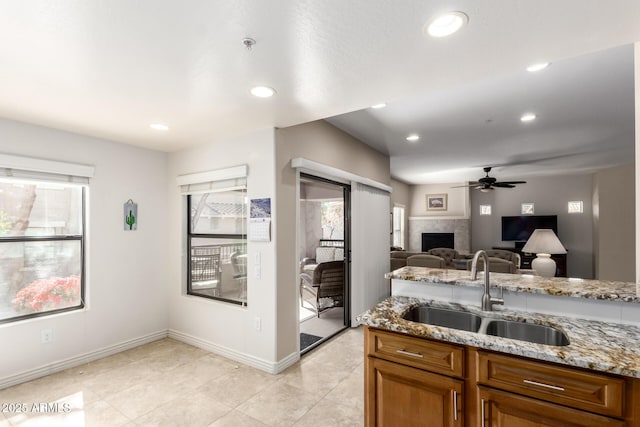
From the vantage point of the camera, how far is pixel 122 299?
11.2ft

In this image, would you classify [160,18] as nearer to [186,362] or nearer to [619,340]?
[619,340]

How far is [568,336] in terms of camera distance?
1.45m

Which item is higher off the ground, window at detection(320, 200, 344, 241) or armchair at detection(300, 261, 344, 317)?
window at detection(320, 200, 344, 241)

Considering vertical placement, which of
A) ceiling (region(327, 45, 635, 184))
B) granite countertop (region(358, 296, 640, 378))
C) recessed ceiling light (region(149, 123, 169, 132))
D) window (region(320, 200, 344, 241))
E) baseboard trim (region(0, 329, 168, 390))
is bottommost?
baseboard trim (region(0, 329, 168, 390))

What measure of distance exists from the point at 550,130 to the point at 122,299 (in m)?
5.78

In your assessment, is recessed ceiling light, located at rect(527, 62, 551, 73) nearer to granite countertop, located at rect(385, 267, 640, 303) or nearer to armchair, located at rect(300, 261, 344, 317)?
granite countertop, located at rect(385, 267, 640, 303)

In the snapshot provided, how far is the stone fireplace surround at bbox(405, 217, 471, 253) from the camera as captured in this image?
8461mm

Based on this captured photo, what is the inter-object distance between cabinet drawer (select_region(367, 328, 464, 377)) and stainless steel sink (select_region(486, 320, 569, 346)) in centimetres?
42

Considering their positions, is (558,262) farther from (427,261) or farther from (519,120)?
(519,120)

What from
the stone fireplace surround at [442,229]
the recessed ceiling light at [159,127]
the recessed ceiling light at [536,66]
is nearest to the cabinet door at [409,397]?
the recessed ceiling light at [536,66]

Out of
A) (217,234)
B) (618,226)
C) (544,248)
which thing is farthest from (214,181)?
(618,226)

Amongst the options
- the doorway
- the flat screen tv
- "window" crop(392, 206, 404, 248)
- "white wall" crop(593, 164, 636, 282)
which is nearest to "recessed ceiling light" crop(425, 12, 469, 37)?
the doorway

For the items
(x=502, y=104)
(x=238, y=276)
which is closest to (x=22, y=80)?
(x=238, y=276)

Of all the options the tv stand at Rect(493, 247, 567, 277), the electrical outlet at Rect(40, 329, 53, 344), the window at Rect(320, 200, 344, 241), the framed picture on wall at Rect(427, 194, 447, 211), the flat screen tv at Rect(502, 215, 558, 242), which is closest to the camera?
the electrical outlet at Rect(40, 329, 53, 344)
